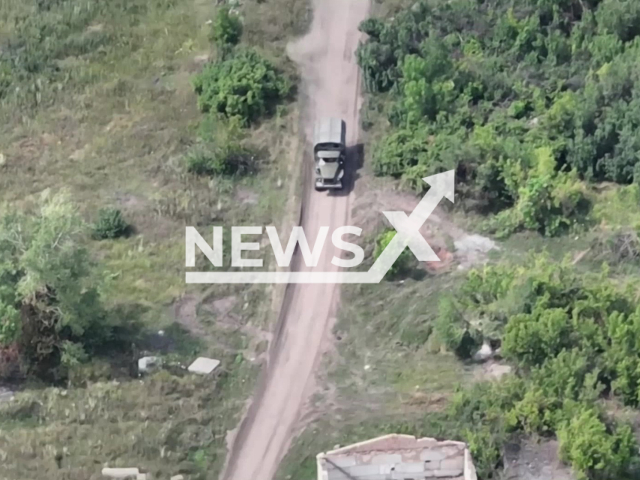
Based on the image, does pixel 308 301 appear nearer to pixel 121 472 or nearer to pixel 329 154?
pixel 329 154

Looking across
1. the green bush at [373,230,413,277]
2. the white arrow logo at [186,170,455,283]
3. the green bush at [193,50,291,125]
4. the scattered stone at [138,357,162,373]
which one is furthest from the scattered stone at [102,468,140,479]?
the green bush at [193,50,291,125]

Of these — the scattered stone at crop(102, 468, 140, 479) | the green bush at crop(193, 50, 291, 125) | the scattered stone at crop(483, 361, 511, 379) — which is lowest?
the scattered stone at crop(102, 468, 140, 479)

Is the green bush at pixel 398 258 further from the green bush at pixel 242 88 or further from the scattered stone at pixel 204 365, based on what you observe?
the green bush at pixel 242 88

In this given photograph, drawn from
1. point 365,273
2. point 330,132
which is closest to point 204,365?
point 365,273

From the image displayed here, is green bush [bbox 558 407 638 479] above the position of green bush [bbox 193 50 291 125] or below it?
below

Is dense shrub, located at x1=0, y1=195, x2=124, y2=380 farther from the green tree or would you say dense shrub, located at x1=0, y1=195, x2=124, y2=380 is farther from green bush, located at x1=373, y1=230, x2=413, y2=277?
green bush, located at x1=373, y1=230, x2=413, y2=277

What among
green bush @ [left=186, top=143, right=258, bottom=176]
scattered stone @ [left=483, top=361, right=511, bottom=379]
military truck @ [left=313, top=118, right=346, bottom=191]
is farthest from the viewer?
green bush @ [left=186, top=143, right=258, bottom=176]

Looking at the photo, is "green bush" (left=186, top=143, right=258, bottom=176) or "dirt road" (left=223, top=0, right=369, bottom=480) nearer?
"dirt road" (left=223, top=0, right=369, bottom=480)

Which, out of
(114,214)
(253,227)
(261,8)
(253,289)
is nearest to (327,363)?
(253,289)
